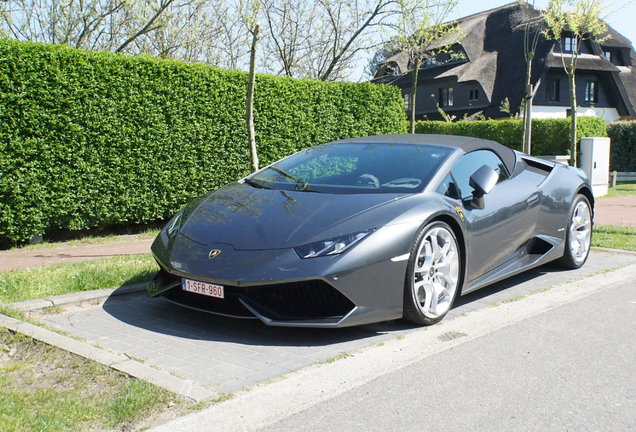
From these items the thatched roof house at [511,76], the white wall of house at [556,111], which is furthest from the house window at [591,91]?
the white wall of house at [556,111]

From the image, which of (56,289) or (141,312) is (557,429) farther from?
(56,289)

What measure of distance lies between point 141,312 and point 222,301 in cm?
101

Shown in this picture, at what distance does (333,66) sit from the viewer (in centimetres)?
1962

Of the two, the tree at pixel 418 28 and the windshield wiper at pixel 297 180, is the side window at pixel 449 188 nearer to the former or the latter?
the windshield wiper at pixel 297 180

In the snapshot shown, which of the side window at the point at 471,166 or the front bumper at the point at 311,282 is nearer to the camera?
the front bumper at the point at 311,282

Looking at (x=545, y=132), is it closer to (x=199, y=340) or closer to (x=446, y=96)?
(x=199, y=340)

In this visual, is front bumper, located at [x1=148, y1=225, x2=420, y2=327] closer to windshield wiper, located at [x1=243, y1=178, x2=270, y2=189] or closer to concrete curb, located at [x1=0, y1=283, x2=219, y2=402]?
concrete curb, located at [x1=0, y1=283, x2=219, y2=402]

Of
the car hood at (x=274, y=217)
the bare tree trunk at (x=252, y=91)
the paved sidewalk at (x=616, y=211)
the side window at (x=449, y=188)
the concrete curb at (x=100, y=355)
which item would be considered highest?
the bare tree trunk at (x=252, y=91)

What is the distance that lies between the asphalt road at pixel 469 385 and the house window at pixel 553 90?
38.3 metres

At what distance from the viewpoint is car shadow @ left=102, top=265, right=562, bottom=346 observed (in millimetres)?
4406

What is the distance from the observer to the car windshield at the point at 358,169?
16.9ft

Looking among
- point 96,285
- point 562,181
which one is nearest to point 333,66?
point 562,181

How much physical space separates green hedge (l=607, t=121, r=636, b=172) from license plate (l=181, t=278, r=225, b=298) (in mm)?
24670

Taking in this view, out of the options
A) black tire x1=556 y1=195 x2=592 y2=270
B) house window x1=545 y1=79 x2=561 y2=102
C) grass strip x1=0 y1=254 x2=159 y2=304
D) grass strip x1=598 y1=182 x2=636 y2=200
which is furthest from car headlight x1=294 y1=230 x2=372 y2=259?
house window x1=545 y1=79 x2=561 y2=102
